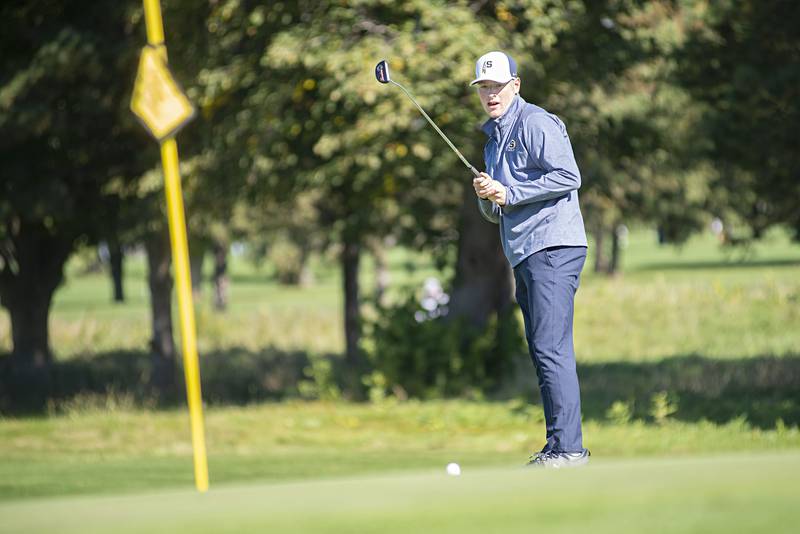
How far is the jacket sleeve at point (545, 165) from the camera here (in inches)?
224

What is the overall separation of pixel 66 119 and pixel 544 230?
14.3 meters

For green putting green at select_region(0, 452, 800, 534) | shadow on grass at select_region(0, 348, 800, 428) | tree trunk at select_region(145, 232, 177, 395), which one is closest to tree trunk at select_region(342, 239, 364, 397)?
shadow on grass at select_region(0, 348, 800, 428)

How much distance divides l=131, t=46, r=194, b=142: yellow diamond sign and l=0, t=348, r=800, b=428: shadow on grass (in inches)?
307

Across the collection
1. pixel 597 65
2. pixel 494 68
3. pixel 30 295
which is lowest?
pixel 30 295

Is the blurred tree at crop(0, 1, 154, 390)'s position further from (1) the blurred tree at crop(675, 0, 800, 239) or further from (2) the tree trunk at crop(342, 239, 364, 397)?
(1) the blurred tree at crop(675, 0, 800, 239)

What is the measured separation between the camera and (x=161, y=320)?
2241cm

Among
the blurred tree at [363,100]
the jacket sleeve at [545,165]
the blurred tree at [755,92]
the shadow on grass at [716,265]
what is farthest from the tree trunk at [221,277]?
the jacket sleeve at [545,165]

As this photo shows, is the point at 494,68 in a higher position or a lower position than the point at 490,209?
higher

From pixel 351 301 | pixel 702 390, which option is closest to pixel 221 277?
pixel 351 301

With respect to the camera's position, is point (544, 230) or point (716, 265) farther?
point (716, 265)

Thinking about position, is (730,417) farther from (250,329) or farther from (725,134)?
(250,329)

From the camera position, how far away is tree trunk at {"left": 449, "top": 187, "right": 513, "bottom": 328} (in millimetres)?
18984

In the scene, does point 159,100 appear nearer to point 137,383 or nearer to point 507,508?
point 507,508

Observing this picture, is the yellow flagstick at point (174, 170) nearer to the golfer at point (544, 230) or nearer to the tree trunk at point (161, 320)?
the golfer at point (544, 230)
